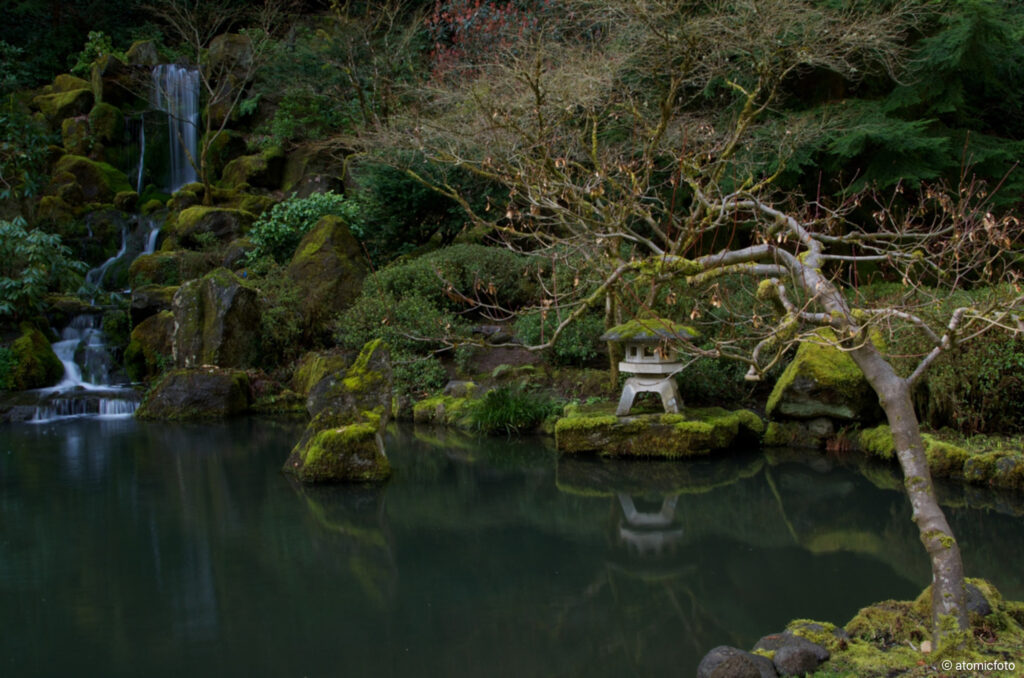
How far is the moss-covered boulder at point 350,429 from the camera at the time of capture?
775 centimetres

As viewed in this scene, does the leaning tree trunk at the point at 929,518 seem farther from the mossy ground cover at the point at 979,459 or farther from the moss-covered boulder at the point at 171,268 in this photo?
the moss-covered boulder at the point at 171,268

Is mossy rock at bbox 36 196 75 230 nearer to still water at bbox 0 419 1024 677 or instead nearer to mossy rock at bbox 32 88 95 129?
mossy rock at bbox 32 88 95 129

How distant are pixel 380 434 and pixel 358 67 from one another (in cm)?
1247

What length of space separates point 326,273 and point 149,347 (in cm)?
318

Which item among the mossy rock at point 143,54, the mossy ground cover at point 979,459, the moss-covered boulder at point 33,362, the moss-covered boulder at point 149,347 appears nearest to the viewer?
the mossy ground cover at point 979,459

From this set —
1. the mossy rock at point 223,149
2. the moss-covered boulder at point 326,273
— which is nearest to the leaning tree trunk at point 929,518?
the moss-covered boulder at point 326,273

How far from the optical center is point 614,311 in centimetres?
993

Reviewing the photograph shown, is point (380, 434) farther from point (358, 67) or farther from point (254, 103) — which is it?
point (254, 103)

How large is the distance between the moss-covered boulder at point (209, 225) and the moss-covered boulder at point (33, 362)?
14.3 ft

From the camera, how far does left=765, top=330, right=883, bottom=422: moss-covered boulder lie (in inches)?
332

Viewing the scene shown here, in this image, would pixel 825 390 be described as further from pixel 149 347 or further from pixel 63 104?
pixel 63 104

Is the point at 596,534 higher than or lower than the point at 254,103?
lower

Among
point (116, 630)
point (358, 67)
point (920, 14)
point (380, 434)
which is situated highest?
point (358, 67)

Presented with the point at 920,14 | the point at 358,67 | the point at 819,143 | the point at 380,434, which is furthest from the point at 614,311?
the point at 358,67
